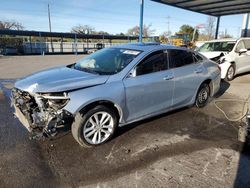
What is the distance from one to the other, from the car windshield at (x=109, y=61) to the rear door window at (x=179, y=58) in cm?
78

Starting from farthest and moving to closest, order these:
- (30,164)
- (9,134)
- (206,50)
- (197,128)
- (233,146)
→ (206,50) < (197,128) < (9,134) < (233,146) < (30,164)

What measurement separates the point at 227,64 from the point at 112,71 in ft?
20.2

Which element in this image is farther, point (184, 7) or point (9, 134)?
point (184, 7)

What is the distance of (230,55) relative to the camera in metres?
8.34

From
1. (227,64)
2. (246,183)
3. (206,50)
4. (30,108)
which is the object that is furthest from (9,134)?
(206,50)

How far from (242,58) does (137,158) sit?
766cm

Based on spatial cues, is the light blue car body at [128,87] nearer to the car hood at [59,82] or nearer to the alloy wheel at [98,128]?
the car hood at [59,82]

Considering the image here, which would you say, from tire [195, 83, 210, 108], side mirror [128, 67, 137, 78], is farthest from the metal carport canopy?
side mirror [128, 67, 137, 78]

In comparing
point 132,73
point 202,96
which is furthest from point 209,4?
point 132,73

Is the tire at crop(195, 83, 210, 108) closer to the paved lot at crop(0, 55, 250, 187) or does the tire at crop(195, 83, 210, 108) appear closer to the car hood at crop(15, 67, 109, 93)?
the paved lot at crop(0, 55, 250, 187)

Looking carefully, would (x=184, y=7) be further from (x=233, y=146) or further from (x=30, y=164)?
(x=30, y=164)

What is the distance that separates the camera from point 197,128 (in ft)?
13.7

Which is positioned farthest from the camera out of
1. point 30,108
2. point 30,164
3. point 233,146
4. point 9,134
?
point 9,134

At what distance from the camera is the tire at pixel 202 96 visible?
5113 millimetres
